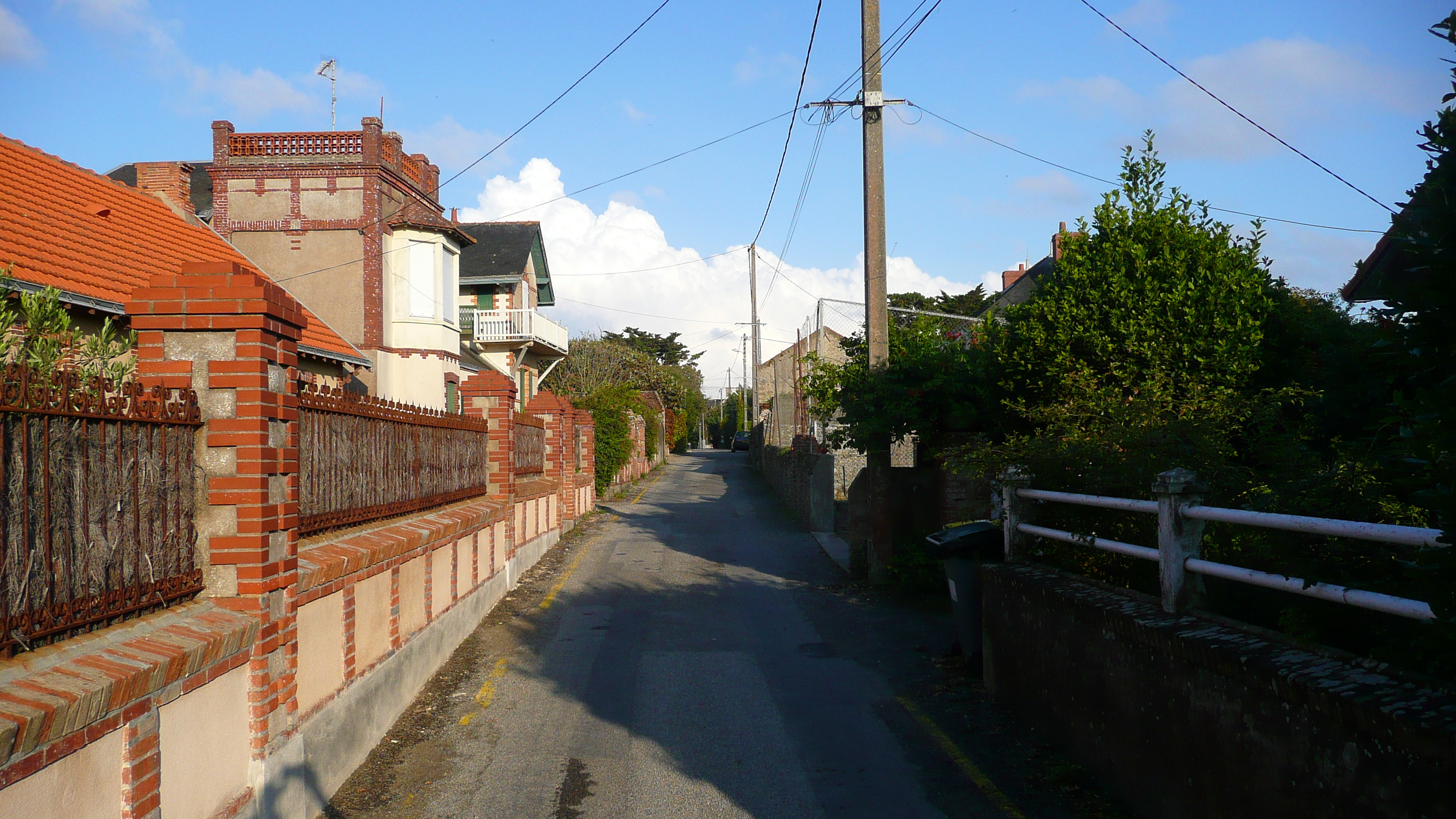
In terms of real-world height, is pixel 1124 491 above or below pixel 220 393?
below

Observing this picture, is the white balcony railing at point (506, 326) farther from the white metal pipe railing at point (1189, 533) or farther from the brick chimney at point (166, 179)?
the white metal pipe railing at point (1189, 533)

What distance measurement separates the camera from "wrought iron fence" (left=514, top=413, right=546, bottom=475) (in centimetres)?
1602

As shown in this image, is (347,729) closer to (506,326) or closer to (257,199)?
(257,199)

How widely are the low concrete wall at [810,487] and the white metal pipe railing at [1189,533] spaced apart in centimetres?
1105

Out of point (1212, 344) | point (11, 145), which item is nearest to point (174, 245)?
point (11, 145)

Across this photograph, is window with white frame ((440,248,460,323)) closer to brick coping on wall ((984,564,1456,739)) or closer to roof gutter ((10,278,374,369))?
roof gutter ((10,278,374,369))

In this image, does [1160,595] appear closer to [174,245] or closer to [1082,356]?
[1082,356]

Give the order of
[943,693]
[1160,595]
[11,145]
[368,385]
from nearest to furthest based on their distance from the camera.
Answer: [1160,595], [943,693], [11,145], [368,385]

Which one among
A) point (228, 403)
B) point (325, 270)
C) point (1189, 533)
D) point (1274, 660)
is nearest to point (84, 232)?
point (228, 403)

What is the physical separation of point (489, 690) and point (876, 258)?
7.54m

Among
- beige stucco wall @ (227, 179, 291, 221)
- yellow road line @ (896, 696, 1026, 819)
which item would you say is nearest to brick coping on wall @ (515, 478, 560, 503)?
yellow road line @ (896, 696, 1026, 819)

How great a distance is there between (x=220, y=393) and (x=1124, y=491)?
526 centimetres

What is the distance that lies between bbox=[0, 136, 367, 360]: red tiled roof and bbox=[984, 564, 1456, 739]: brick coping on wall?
834cm

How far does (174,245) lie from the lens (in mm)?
15688
